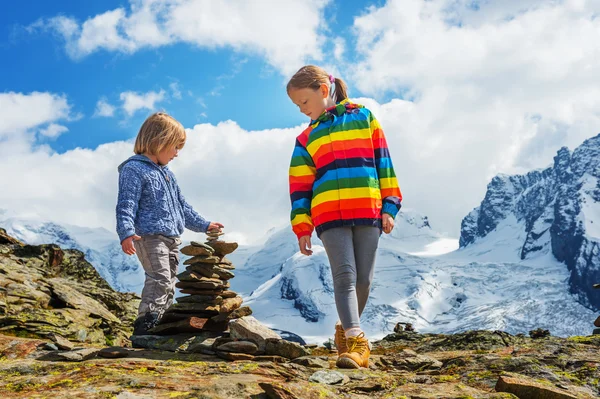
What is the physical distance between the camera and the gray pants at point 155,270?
824cm

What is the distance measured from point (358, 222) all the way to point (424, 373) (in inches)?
78.8

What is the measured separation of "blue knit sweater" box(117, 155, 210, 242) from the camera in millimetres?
8016

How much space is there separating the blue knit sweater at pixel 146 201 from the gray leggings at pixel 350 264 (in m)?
2.79

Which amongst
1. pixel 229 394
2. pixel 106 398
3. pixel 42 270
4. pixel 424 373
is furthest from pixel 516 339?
pixel 42 270

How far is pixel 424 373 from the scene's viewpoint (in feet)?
19.7

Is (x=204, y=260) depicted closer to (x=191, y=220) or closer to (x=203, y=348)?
(x=191, y=220)

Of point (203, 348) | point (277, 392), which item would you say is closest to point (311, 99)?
point (203, 348)

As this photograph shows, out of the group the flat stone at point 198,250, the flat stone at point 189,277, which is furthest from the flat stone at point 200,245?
the flat stone at point 189,277

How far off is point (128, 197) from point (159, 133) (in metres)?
1.11

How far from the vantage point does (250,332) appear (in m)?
7.19

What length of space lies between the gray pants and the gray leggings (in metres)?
2.73

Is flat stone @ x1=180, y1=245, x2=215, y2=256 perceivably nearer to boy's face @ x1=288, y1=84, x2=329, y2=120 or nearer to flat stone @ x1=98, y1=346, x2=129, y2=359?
boy's face @ x1=288, y1=84, x2=329, y2=120

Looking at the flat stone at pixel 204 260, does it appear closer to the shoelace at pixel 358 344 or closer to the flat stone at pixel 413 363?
the flat stone at pixel 413 363

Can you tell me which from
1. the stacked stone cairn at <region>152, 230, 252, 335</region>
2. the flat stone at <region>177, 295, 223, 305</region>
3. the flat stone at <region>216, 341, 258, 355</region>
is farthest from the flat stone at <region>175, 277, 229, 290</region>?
the flat stone at <region>216, 341, 258, 355</region>
